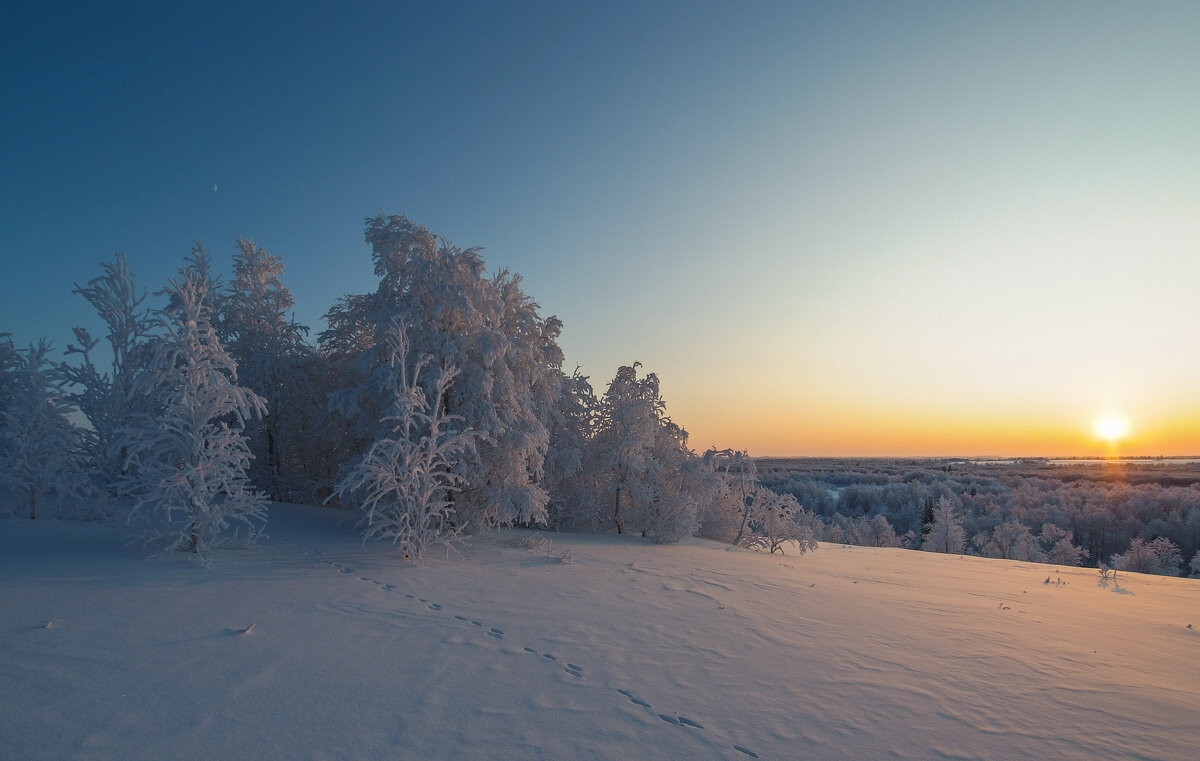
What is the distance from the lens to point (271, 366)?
19547mm

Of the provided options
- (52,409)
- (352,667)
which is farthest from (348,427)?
(352,667)

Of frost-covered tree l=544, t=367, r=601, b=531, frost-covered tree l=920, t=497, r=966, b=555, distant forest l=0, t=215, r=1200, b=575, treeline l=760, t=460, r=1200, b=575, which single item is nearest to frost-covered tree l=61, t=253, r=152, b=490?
distant forest l=0, t=215, r=1200, b=575

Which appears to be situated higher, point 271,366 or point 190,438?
point 271,366

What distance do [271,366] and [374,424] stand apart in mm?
8090

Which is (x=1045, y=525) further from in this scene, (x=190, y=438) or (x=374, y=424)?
(x=190, y=438)

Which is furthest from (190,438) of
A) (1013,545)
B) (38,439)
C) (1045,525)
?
(1045,525)

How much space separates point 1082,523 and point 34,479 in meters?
70.4

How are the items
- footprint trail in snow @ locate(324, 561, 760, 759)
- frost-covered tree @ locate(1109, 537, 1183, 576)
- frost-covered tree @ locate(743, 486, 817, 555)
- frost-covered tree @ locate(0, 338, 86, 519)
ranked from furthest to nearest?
frost-covered tree @ locate(1109, 537, 1183, 576), frost-covered tree @ locate(743, 486, 817, 555), frost-covered tree @ locate(0, 338, 86, 519), footprint trail in snow @ locate(324, 561, 760, 759)

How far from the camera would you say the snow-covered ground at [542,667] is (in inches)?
160

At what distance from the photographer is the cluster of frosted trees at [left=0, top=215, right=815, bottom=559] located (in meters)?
9.59

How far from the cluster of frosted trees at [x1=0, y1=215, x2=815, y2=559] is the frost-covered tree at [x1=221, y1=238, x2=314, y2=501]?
0.07 m

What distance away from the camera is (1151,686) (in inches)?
221

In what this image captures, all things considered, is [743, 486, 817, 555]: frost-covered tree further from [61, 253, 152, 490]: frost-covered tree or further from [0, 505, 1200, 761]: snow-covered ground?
[61, 253, 152, 490]: frost-covered tree

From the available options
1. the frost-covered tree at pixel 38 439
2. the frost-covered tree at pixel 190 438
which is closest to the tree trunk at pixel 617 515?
the frost-covered tree at pixel 190 438
